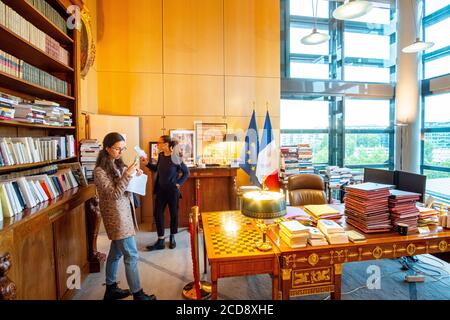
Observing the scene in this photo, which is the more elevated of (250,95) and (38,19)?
(38,19)

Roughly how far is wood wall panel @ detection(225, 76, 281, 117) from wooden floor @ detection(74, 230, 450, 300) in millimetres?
3001

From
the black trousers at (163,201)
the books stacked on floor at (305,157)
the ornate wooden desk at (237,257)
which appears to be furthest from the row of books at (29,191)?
the books stacked on floor at (305,157)

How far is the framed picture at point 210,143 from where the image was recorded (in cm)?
482

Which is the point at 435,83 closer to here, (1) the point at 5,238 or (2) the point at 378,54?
(2) the point at 378,54

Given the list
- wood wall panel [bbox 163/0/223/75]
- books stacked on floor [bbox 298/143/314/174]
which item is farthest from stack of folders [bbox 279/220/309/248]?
wood wall panel [bbox 163/0/223/75]

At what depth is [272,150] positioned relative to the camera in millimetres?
5035

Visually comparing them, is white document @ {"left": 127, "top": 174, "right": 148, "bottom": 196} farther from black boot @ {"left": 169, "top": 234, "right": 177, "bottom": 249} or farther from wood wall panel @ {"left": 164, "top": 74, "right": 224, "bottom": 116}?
wood wall panel @ {"left": 164, "top": 74, "right": 224, "bottom": 116}

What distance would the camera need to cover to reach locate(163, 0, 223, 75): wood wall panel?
4660 millimetres

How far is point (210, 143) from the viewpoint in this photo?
16.0 feet

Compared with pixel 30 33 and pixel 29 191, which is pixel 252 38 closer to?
pixel 30 33

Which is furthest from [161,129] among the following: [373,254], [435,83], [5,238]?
[435,83]

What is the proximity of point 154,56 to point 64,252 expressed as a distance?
3615 mm

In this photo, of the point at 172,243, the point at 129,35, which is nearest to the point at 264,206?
the point at 172,243

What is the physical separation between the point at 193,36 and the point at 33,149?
366cm
